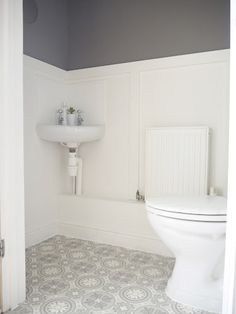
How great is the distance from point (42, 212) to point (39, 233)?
173 millimetres

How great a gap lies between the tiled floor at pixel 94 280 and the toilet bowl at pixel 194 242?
9cm

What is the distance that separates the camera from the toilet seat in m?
1.21

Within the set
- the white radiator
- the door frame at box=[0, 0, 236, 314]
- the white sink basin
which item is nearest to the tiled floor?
the door frame at box=[0, 0, 236, 314]

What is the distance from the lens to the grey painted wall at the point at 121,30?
75.5 inches

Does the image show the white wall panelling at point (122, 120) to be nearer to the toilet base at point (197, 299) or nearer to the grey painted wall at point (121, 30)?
the grey painted wall at point (121, 30)

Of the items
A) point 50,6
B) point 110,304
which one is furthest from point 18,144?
point 50,6

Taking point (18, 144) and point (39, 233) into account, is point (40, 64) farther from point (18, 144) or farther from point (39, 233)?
point (39, 233)

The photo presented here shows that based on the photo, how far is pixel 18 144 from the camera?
131 cm

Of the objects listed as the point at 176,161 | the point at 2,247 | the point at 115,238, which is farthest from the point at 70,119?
the point at 2,247

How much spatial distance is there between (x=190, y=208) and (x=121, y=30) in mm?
1651

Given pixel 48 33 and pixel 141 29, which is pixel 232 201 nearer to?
pixel 141 29

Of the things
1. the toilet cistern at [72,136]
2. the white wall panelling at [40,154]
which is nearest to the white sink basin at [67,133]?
the toilet cistern at [72,136]

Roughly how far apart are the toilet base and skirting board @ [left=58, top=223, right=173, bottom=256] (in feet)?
1.90

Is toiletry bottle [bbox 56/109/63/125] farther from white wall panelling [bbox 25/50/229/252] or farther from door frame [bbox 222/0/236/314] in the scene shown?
door frame [bbox 222/0/236/314]
